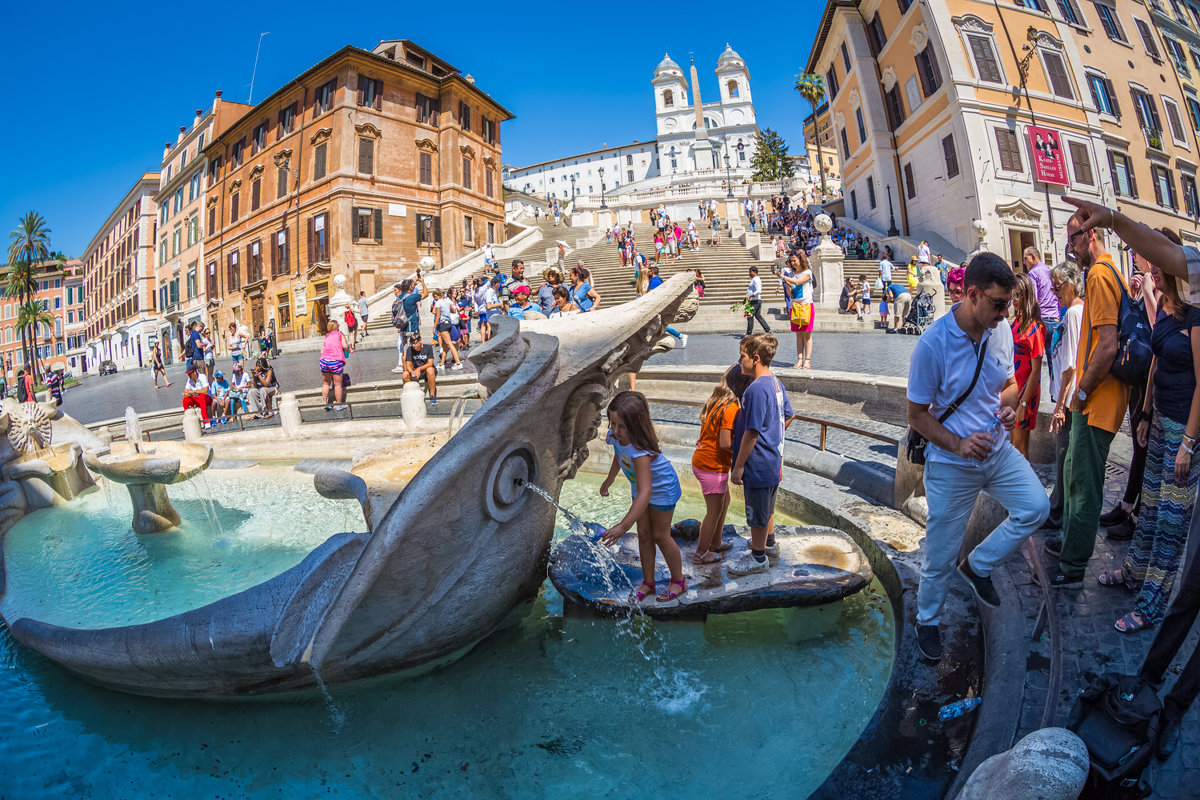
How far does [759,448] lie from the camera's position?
330 cm

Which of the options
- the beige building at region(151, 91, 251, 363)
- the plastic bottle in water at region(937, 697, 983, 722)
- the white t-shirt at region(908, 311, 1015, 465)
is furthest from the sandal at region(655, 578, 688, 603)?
the beige building at region(151, 91, 251, 363)

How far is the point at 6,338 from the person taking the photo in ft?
222

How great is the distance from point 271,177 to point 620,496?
3835 cm

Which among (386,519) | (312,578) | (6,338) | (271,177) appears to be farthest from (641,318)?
(6,338)

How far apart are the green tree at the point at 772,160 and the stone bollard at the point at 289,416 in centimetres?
4955

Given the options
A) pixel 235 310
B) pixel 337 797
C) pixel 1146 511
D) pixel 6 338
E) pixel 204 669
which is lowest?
pixel 337 797

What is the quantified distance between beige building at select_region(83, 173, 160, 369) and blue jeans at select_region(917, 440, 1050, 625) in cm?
5685

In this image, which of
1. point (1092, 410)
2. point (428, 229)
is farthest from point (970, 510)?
point (428, 229)

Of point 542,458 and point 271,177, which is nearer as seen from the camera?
point 542,458

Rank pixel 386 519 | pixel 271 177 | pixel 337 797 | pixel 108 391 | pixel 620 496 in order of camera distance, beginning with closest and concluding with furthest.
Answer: pixel 337 797 → pixel 386 519 → pixel 620 496 → pixel 108 391 → pixel 271 177

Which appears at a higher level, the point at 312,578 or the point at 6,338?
the point at 6,338

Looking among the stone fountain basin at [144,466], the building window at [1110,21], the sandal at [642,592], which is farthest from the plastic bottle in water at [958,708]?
the building window at [1110,21]

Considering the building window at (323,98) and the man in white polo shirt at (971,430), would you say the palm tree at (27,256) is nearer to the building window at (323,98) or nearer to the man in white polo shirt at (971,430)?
the building window at (323,98)

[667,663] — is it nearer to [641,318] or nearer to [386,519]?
[386,519]
